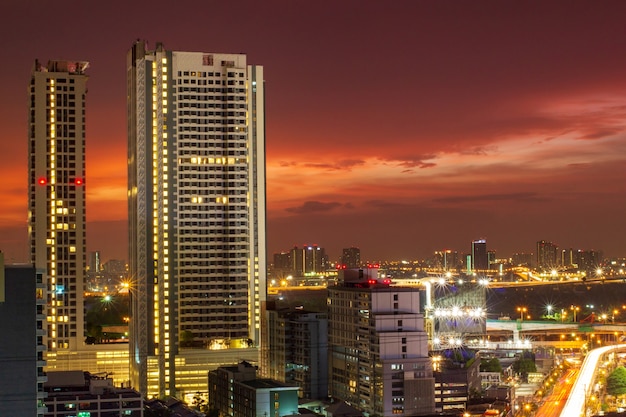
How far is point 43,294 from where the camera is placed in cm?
816

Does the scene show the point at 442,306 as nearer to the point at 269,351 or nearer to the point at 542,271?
the point at 269,351

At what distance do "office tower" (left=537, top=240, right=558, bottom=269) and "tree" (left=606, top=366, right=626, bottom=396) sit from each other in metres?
35.1

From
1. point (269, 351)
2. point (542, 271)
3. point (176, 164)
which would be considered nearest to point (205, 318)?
point (269, 351)

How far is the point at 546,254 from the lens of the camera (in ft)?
177

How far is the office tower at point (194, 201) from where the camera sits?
17.9m

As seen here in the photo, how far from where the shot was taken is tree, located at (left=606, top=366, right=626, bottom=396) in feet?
57.6

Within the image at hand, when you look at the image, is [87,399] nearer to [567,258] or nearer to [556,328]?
[556,328]

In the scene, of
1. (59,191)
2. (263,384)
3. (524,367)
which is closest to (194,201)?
(59,191)

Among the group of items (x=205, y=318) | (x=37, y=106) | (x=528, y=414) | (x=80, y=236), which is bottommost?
(x=528, y=414)

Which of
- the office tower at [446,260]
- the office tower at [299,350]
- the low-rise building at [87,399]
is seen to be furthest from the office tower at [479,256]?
the low-rise building at [87,399]

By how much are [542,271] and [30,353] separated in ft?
141

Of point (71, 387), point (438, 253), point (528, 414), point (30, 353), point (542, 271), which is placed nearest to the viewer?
point (30, 353)

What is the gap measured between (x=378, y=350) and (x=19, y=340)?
7.66m

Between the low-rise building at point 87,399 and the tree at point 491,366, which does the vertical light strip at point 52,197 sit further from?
the tree at point 491,366
